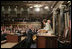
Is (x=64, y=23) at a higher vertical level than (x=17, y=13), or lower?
lower

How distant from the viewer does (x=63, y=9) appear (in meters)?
5.84

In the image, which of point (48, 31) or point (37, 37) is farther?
point (37, 37)

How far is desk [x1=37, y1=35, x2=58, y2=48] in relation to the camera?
363 cm

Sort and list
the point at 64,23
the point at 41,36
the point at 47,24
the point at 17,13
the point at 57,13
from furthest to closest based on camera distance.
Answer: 1. the point at 17,13
2. the point at 57,13
3. the point at 64,23
4. the point at 41,36
5. the point at 47,24

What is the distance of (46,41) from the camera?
145 inches

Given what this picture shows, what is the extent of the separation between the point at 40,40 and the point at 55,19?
468 cm

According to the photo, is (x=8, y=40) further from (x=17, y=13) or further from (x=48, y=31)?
(x=17, y=13)

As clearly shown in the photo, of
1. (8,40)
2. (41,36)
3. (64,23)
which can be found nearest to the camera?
(41,36)

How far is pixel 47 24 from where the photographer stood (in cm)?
319

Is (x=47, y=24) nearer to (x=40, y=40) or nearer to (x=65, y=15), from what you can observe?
(x=40, y=40)

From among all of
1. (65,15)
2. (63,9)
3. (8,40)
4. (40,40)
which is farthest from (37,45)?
(65,15)

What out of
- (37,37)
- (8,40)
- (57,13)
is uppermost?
(57,13)

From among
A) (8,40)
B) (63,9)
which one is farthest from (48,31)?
(63,9)

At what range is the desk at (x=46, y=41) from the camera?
363 cm
